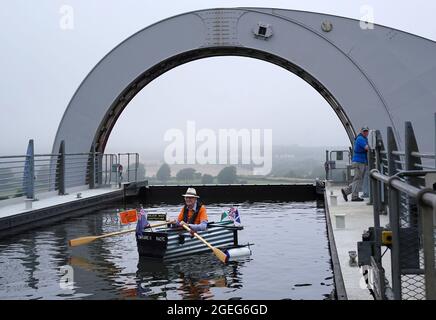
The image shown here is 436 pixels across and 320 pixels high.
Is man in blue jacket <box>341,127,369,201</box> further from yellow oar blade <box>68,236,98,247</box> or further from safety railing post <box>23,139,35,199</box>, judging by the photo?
safety railing post <box>23,139,35,199</box>

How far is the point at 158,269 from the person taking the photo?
9023mm

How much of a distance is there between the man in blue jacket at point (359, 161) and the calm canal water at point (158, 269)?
2707 mm

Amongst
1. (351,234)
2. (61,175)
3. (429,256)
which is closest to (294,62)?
(61,175)

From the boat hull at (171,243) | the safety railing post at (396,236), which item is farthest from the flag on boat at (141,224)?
the safety railing post at (396,236)

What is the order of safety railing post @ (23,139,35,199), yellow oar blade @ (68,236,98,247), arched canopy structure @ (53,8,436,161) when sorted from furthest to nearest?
arched canopy structure @ (53,8,436,161) < safety railing post @ (23,139,35,199) < yellow oar blade @ (68,236,98,247)

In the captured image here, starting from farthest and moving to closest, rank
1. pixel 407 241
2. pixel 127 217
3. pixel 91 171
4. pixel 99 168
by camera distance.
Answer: pixel 99 168, pixel 91 171, pixel 127 217, pixel 407 241

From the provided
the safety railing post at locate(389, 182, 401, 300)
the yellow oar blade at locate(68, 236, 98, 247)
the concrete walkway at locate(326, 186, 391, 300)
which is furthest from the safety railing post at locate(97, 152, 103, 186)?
the safety railing post at locate(389, 182, 401, 300)

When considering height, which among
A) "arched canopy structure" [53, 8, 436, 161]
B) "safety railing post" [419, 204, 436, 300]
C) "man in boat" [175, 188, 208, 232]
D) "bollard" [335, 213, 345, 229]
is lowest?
"bollard" [335, 213, 345, 229]

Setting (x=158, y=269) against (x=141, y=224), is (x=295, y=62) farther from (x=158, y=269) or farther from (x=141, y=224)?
(x=158, y=269)

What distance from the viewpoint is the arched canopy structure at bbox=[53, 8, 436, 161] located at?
66.4ft

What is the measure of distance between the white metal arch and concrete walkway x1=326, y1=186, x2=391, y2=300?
426cm

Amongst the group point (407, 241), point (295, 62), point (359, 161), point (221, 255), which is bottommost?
point (221, 255)

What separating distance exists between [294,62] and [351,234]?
Answer: 12146 millimetres

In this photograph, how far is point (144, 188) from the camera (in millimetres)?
23438
